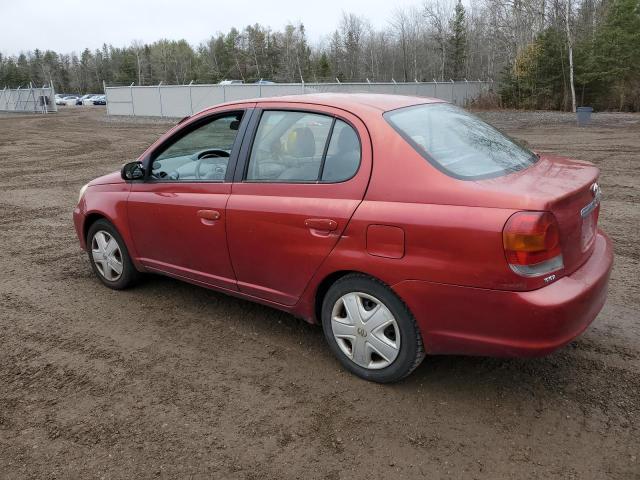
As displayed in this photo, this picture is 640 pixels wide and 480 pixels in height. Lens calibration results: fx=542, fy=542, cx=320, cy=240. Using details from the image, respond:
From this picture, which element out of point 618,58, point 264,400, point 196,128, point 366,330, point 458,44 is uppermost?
point 458,44

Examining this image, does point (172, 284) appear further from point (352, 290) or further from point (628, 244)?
point (628, 244)

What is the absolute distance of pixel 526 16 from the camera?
41375 millimetres

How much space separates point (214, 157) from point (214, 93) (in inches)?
1079

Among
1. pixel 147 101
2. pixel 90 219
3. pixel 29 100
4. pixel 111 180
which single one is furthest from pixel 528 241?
pixel 29 100

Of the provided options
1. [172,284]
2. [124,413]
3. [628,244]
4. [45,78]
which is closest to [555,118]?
[628,244]

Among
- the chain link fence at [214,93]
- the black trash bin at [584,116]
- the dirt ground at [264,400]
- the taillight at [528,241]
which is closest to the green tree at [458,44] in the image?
the chain link fence at [214,93]

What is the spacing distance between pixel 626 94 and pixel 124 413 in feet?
113

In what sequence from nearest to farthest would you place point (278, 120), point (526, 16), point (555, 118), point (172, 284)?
point (278, 120) < point (172, 284) < point (555, 118) < point (526, 16)

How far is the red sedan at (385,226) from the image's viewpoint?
264cm

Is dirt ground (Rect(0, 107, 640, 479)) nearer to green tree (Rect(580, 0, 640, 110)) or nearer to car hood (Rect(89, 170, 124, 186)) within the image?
car hood (Rect(89, 170, 124, 186))

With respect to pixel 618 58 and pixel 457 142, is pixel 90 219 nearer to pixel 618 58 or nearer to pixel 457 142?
pixel 457 142

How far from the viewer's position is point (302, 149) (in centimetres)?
343

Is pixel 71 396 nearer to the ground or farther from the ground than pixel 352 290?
nearer to the ground

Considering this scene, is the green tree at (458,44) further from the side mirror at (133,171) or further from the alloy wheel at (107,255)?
the side mirror at (133,171)
